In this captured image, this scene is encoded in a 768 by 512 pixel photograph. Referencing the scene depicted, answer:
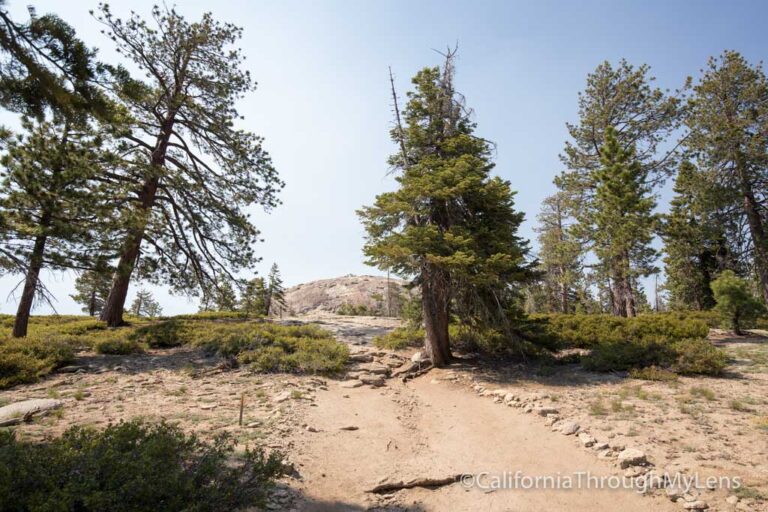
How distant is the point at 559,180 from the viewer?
22516 mm

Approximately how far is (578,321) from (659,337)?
3.77 m

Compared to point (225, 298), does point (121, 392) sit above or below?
below

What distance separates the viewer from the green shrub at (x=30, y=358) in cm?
859

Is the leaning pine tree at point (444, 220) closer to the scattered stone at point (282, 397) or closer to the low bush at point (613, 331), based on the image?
the low bush at point (613, 331)

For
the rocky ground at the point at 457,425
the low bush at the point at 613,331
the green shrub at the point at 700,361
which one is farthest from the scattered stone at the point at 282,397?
the green shrub at the point at 700,361

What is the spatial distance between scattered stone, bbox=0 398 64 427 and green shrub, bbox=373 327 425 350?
33.5 ft

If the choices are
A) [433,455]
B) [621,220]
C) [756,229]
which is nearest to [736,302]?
[621,220]

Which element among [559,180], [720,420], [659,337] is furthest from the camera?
[559,180]

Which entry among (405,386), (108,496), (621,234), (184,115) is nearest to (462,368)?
(405,386)

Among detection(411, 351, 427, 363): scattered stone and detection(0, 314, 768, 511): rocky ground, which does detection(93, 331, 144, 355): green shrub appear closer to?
detection(0, 314, 768, 511): rocky ground

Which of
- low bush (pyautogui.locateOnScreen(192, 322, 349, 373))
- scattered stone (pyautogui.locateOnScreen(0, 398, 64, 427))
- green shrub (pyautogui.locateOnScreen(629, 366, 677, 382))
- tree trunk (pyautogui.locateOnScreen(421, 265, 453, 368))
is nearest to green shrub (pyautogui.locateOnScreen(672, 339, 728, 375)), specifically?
green shrub (pyautogui.locateOnScreen(629, 366, 677, 382))

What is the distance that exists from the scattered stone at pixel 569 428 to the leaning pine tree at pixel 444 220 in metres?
4.41

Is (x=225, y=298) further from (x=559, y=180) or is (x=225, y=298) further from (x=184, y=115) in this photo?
(x=559, y=180)

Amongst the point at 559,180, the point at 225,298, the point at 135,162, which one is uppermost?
the point at 559,180
